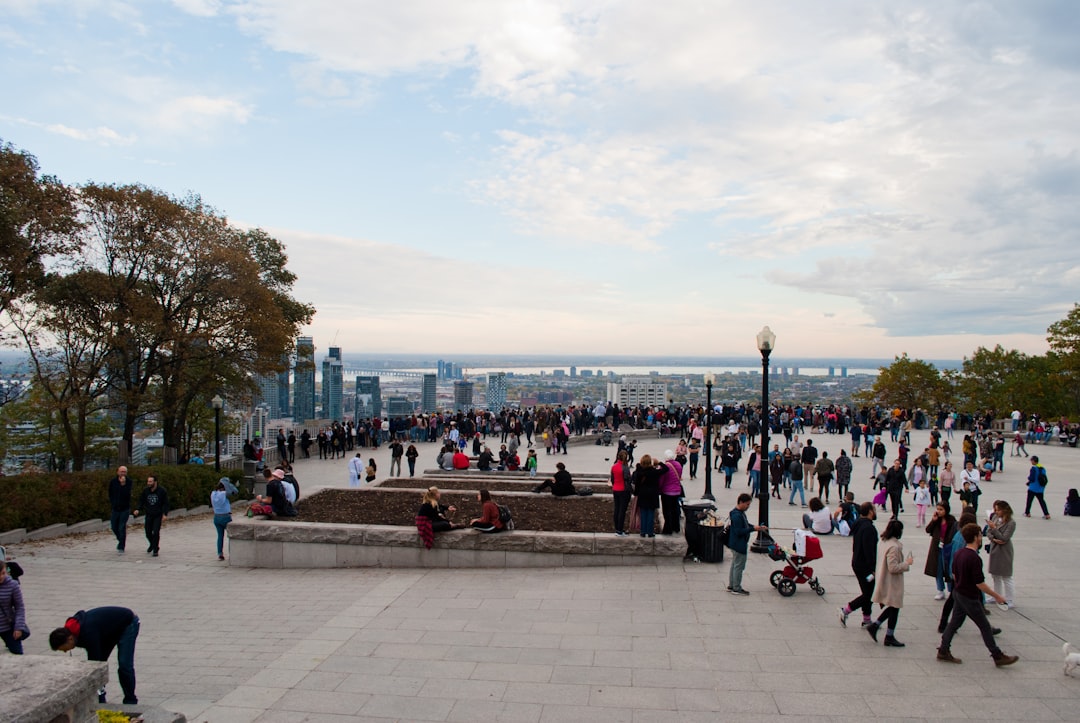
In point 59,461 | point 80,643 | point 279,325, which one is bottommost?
point 59,461

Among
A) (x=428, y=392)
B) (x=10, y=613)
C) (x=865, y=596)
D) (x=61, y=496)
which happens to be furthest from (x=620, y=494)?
(x=428, y=392)

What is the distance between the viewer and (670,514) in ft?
37.5

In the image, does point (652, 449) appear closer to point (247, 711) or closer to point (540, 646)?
point (540, 646)

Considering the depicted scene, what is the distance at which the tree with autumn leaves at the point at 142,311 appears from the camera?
69.5 ft

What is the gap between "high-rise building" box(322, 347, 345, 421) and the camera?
72.5 m

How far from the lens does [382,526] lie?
1184 centimetres

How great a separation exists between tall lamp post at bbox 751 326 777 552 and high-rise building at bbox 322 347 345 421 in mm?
62659

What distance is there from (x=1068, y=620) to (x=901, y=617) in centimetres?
198

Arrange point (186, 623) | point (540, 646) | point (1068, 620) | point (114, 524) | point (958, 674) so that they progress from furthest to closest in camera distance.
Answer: point (114, 524), point (186, 623), point (1068, 620), point (540, 646), point (958, 674)

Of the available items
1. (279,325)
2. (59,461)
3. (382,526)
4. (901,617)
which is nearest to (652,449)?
(279,325)

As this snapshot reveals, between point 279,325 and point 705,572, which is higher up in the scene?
point 279,325

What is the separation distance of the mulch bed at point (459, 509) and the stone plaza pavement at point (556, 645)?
158 centimetres

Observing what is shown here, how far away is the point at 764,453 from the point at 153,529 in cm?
1116

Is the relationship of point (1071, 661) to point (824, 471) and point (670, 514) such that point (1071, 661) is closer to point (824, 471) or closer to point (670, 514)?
point (670, 514)
